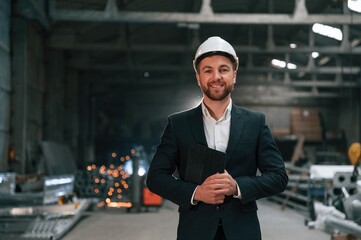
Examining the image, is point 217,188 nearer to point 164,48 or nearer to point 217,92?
point 217,92

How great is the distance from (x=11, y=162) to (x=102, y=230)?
4.02 meters

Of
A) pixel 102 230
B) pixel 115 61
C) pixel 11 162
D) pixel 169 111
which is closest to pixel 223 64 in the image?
pixel 102 230

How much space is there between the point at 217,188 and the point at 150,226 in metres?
7.42

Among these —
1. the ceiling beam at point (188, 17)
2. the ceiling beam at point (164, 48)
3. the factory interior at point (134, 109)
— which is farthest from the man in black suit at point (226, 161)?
the ceiling beam at point (164, 48)

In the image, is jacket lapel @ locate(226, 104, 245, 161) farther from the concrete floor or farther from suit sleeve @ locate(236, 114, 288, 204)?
the concrete floor

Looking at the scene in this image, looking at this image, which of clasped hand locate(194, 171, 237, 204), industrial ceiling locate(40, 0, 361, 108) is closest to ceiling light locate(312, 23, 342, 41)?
industrial ceiling locate(40, 0, 361, 108)

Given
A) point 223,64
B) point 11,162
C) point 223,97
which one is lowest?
point 11,162

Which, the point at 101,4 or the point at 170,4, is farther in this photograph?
the point at 170,4

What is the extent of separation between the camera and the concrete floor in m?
8.05

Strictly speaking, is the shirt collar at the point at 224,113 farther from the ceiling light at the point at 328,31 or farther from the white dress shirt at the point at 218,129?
the ceiling light at the point at 328,31

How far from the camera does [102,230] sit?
861 centimetres

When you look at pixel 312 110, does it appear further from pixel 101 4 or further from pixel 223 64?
pixel 223 64

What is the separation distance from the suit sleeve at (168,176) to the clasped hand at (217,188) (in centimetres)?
7

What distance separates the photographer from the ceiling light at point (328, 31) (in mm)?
17109
